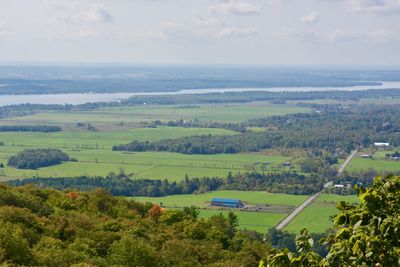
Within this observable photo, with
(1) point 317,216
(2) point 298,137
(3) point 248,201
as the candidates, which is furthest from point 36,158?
(2) point 298,137

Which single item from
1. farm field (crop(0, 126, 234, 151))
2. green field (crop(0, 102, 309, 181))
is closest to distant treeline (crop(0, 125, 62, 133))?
green field (crop(0, 102, 309, 181))

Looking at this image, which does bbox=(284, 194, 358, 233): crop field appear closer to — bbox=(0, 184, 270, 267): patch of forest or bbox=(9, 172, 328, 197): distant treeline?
bbox=(9, 172, 328, 197): distant treeline

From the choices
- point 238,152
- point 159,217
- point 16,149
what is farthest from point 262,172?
point 159,217

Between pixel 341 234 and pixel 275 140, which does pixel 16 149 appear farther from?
pixel 341 234

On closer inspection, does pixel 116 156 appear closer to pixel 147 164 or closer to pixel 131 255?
pixel 147 164

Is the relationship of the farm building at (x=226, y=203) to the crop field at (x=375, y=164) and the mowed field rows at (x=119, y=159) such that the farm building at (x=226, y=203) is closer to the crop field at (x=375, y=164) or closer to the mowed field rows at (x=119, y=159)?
the mowed field rows at (x=119, y=159)

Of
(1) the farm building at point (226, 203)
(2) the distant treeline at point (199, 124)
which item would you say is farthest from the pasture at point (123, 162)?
(2) the distant treeline at point (199, 124)
